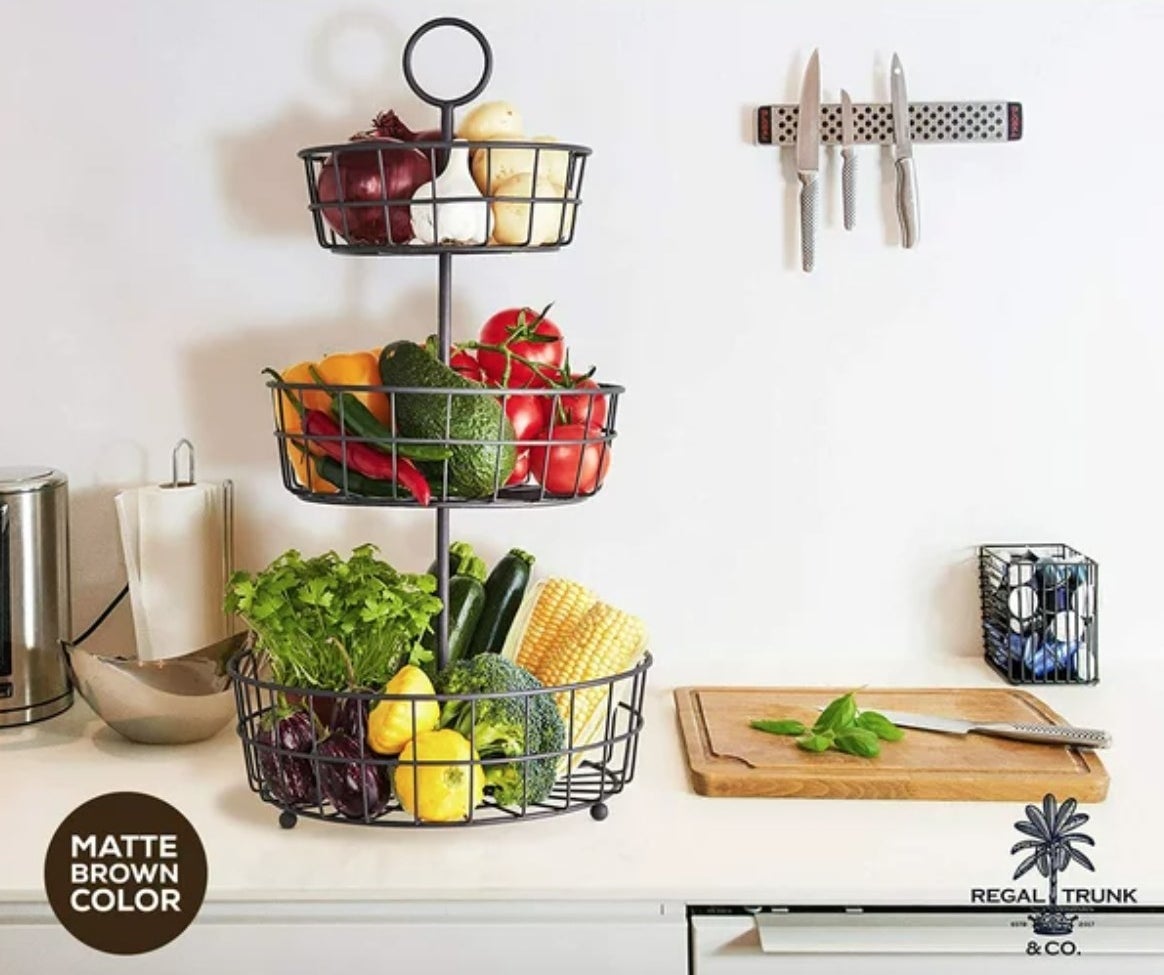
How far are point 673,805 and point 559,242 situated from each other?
1.72 ft

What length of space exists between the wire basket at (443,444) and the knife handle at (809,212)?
17.8 inches

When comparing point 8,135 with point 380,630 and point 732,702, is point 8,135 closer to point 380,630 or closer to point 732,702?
point 380,630

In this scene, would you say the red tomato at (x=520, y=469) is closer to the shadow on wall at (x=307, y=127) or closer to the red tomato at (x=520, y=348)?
the red tomato at (x=520, y=348)

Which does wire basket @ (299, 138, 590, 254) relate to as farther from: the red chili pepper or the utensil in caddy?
the utensil in caddy

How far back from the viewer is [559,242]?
4.75ft

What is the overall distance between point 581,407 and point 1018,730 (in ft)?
1.63

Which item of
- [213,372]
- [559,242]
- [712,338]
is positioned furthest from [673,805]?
[213,372]

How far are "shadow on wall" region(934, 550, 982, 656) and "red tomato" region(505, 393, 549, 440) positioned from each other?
655 mm

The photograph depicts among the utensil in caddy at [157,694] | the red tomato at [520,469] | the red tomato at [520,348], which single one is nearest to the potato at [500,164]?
the red tomato at [520,348]

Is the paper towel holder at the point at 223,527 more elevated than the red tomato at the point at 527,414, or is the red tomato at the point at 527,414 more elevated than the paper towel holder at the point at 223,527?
the red tomato at the point at 527,414

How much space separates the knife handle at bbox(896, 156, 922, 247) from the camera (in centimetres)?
172

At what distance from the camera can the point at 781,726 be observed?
4.83 ft

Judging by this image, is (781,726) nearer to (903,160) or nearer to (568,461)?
(568,461)

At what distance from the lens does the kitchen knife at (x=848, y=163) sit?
173cm
